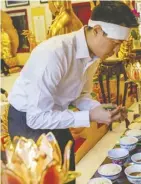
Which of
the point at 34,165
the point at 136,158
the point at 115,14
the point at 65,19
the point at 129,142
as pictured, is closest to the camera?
the point at 34,165

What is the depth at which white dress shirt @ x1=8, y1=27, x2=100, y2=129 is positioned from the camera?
1.02m

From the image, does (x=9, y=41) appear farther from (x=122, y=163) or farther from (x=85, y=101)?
(x=122, y=163)

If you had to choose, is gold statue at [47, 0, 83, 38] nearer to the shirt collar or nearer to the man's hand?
the shirt collar

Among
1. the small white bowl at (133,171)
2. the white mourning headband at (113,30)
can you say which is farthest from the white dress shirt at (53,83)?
the small white bowl at (133,171)

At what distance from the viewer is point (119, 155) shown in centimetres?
130

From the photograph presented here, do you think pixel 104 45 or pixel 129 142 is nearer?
pixel 104 45

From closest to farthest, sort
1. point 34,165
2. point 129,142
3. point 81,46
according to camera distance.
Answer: point 34,165, point 81,46, point 129,142

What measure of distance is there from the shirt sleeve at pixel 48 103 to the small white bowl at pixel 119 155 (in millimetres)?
278

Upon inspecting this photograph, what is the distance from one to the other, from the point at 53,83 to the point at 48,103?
0.06m

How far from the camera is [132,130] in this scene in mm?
1562

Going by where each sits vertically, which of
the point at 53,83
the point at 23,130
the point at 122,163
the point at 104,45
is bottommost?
the point at 122,163

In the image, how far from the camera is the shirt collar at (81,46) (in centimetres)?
111

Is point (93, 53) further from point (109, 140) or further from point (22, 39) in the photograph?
point (109, 140)

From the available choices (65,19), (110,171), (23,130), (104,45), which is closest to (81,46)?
(104,45)
